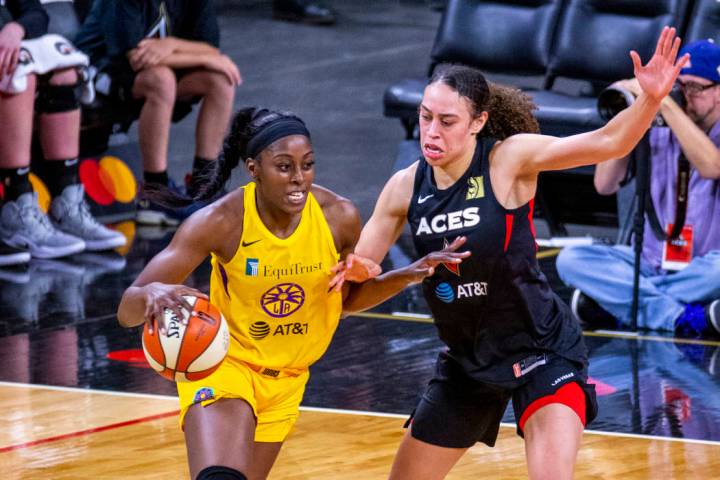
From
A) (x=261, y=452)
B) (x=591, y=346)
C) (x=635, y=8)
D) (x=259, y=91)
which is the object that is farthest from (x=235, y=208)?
(x=259, y=91)

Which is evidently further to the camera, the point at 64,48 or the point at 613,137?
the point at 64,48

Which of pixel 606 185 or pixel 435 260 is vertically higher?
pixel 435 260

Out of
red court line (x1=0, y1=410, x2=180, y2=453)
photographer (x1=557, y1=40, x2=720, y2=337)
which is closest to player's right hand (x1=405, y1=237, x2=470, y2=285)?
red court line (x1=0, y1=410, x2=180, y2=453)

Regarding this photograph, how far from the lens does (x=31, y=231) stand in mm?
8500

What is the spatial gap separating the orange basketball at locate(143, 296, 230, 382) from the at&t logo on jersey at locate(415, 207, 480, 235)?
2.11 feet

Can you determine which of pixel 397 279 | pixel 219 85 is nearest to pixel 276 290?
pixel 397 279

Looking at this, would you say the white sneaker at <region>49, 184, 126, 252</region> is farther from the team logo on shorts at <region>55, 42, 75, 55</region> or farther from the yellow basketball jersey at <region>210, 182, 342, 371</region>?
the yellow basketball jersey at <region>210, 182, 342, 371</region>

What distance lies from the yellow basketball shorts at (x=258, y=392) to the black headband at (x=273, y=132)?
60 centimetres

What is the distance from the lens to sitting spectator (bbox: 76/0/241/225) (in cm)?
920

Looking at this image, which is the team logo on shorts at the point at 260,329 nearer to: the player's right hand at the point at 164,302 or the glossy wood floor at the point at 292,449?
the player's right hand at the point at 164,302

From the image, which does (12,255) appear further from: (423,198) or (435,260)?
(435,260)

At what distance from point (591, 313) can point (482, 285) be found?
10.1 ft

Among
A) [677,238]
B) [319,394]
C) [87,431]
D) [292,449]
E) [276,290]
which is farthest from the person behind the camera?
[677,238]

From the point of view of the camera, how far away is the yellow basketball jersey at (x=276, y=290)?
421cm
